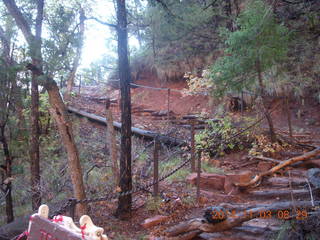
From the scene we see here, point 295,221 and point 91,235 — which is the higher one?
point 91,235

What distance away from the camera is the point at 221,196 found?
5.81 m

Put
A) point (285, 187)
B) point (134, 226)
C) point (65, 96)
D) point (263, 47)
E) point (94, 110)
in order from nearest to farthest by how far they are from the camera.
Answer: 1. point (134, 226)
2. point (285, 187)
3. point (263, 47)
4. point (65, 96)
5. point (94, 110)

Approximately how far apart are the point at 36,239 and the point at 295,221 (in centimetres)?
299

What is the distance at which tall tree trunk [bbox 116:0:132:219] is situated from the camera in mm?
5266

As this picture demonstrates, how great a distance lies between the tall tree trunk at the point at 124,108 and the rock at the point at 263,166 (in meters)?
3.41

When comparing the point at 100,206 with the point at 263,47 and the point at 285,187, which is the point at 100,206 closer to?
the point at 285,187

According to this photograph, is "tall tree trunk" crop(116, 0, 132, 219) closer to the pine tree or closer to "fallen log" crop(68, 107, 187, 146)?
"fallen log" crop(68, 107, 187, 146)

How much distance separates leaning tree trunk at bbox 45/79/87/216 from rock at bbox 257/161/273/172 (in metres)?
4.27

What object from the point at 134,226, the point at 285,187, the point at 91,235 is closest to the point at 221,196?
the point at 285,187

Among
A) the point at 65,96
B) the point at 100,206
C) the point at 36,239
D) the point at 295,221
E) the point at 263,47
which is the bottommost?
the point at 100,206

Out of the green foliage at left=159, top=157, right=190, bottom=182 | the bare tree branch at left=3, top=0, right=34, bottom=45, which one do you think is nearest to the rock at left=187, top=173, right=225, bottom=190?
the green foliage at left=159, top=157, right=190, bottom=182

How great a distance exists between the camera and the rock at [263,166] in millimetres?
6695
